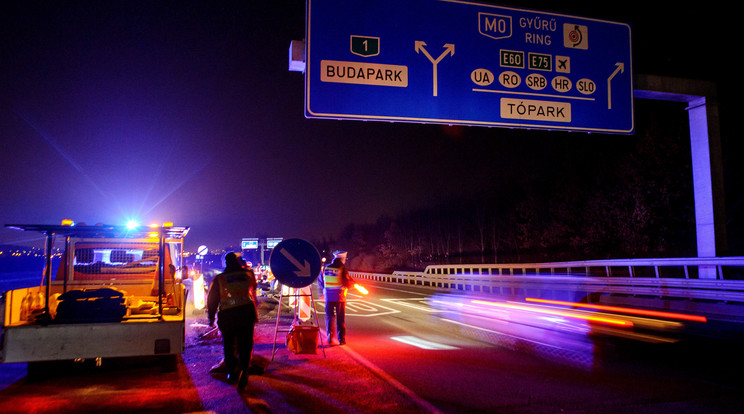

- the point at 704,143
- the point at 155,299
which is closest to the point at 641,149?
the point at 704,143

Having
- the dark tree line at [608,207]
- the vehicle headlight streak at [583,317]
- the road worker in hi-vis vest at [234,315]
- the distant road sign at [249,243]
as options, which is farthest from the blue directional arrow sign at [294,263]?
the distant road sign at [249,243]

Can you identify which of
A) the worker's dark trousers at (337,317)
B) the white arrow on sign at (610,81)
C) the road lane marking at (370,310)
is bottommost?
the road lane marking at (370,310)

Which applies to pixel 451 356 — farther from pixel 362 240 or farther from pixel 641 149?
pixel 362 240

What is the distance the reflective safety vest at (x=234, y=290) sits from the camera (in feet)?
22.2

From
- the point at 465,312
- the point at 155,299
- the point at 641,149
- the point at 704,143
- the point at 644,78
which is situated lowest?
the point at 465,312

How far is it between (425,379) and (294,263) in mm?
2716

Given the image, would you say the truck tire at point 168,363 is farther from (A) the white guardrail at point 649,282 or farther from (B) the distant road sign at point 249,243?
(B) the distant road sign at point 249,243

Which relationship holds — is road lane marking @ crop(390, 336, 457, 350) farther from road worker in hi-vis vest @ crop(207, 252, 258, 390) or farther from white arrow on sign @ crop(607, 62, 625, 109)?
white arrow on sign @ crop(607, 62, 625, 109)

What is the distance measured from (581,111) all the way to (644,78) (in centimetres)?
230

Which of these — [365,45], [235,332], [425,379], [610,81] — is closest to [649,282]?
[610,81]

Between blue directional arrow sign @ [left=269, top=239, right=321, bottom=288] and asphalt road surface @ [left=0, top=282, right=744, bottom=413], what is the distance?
1223 mm

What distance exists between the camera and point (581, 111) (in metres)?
10.4

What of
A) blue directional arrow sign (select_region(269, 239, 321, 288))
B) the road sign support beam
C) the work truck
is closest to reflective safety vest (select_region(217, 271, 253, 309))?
the work truck

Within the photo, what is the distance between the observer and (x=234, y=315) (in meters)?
6.71
